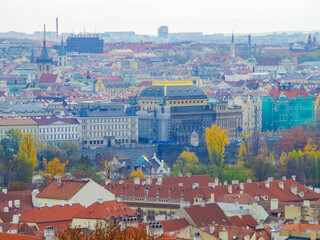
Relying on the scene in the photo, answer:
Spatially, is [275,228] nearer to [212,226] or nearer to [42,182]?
[212,226]

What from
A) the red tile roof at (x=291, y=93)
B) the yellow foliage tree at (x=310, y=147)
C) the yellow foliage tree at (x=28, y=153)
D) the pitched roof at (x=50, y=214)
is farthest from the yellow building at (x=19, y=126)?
the pitched roof at (x=50, y=214)

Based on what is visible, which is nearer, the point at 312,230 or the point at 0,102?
the point at 312,230

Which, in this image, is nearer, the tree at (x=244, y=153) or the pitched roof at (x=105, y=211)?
the pitched roof at (x=105, y=211)

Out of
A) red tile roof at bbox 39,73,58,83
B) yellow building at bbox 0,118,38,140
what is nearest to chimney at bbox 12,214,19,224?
yellow building at bbox 0,118,38,140

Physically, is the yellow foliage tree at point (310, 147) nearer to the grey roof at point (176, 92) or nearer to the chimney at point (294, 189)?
the grey roof at point (176, 92)

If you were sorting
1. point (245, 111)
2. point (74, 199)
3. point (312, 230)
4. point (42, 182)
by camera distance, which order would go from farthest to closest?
point (245, 111) < point (42, 182) < point (74, 199) < point (312, 230)

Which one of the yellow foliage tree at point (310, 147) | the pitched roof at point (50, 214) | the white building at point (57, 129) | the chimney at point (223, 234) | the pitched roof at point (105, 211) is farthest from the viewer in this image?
the white building at point (57, 129)

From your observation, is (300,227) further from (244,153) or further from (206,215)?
(244,153)

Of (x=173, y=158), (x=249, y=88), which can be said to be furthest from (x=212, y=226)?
(x=249, y=88)

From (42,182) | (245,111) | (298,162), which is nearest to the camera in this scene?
(42,182)
